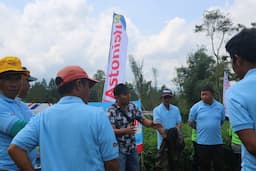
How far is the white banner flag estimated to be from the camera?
6027mm

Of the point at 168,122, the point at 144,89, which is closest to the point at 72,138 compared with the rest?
the point at 168,122

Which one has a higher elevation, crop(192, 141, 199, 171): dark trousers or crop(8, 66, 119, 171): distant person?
crop(8, 66, 119, 171): distant person

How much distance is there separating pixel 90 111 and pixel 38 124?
1.21ft

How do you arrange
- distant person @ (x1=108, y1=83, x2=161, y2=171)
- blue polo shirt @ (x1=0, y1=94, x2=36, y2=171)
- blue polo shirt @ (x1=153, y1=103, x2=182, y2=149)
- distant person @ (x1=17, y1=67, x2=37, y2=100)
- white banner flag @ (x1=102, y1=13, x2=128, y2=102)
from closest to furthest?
blue polo shirt @ (x1=0, y1=94, x2=36, y2=171) → distant person @ (x1=17, y1=67, x2=37, y2=100) → distant person @ (x1=108, y1=83, x2=161, y2=171) → white banner flag @ (x1=102, y1=13, x2=128, y2=102) → blue polo shirt @ (x1=153, y1=103, x2=182, y2=149)

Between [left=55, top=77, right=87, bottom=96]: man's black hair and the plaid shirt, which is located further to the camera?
the plaid shirt

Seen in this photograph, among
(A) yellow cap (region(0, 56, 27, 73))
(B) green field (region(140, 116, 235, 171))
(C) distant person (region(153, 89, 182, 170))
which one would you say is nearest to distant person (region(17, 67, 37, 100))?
(A) yellow cap (region(0, 56, 27, 73))

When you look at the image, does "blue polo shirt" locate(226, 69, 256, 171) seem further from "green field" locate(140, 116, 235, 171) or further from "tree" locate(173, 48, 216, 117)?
"tree" locate(173, 48, 216, 117)

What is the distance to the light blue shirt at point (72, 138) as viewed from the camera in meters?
2.14

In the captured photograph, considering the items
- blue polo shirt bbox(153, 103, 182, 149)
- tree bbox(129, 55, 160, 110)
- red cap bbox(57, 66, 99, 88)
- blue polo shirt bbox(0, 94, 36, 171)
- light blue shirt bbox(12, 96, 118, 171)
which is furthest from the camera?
tree bbox(129, 55, 160, 110)

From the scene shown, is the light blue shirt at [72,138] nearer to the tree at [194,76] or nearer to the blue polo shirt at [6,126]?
the blue polo shirt at [6,126]

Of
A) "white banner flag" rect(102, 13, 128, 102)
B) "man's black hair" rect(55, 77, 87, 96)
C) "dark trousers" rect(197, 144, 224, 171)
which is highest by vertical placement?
"white banner flag" rect(102, 13, 128, 102)

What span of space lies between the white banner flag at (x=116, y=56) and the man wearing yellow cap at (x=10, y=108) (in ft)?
10.6

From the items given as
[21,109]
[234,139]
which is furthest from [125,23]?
[21,109]

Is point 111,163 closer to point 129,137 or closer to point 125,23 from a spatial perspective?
point 129,137
